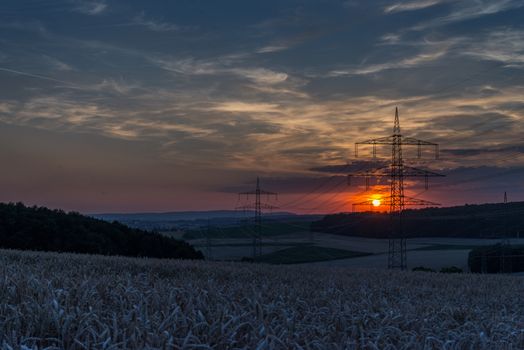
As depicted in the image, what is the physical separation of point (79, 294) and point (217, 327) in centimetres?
204

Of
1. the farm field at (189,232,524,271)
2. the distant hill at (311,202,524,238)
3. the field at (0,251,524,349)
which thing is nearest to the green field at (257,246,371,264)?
the farm field at (189,232,524,271)

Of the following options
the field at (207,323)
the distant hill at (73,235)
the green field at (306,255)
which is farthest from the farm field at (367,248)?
the field at (207,323)

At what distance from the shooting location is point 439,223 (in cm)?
10188

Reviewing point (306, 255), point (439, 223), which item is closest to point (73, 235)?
point (306, 255)

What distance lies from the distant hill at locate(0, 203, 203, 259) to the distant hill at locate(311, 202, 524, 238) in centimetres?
6619

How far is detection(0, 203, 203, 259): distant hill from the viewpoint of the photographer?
2975cm

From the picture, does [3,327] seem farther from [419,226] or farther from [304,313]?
[419,226]

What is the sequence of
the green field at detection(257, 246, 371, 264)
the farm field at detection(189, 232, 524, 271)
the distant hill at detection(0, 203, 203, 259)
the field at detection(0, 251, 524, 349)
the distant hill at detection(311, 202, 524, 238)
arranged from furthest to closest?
the distant hill at detection(311, 202, 524, 238), the green field at detection(257, 246, 371, 264), the farm field at detection(189, 232, 524, 271), the distant hill at detection(0, 203, 203, 259), the field at detection(0, 251, 524, 349)

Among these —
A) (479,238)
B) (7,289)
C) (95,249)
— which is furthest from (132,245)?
(479,238)

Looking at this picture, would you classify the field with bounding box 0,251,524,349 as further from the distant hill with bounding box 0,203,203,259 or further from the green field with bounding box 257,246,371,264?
the green field with bounding box 257,246,371,264

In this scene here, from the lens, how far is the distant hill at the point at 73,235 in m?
29.8

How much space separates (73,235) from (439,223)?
82839 mm

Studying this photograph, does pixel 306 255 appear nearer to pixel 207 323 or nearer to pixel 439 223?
pixel 439 223

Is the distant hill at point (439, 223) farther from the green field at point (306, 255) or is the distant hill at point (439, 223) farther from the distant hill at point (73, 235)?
the distant hill at point (73, 235)
